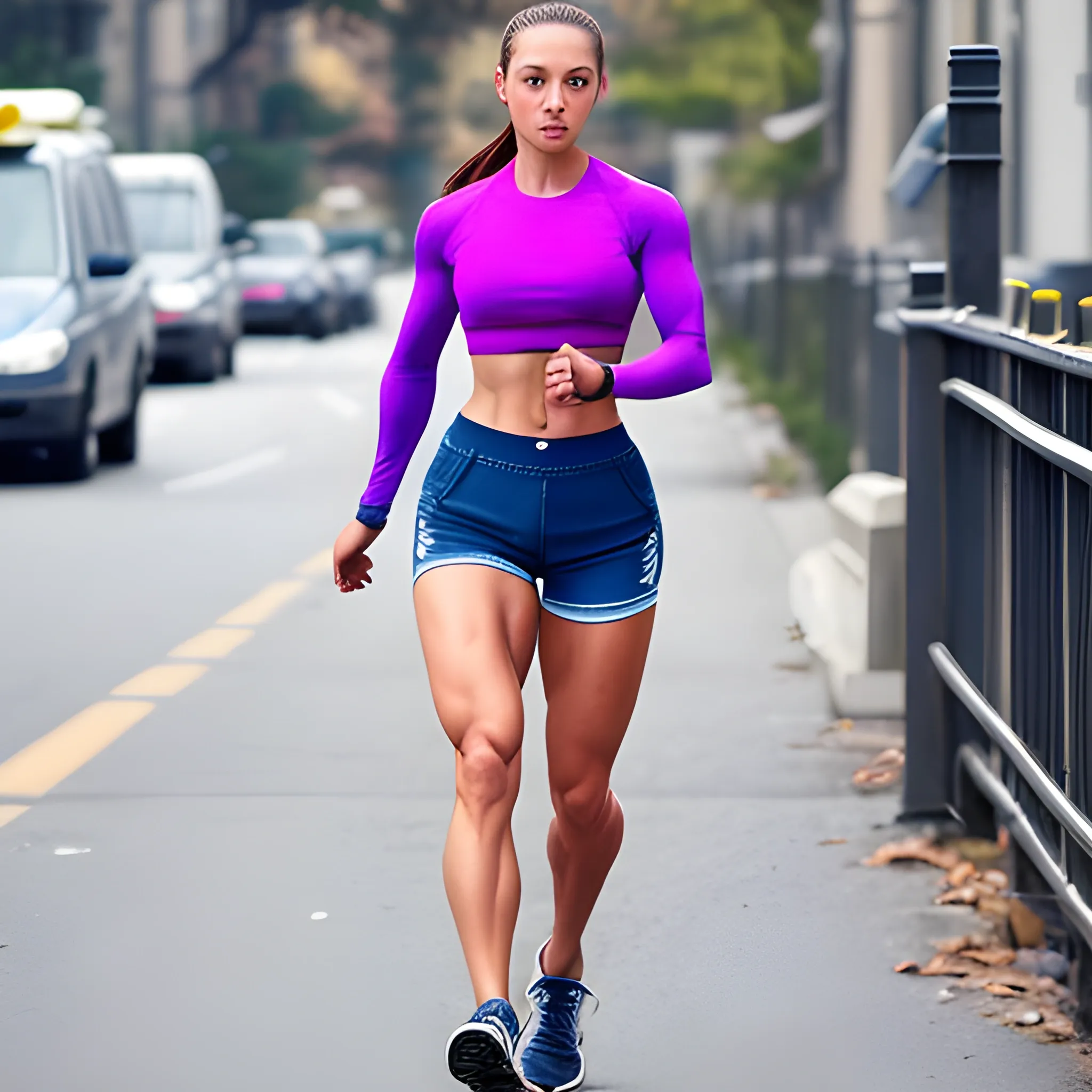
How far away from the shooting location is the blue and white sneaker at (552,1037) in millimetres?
4383

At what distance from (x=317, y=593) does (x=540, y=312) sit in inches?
265

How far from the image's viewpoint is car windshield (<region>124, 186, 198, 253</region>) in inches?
1025

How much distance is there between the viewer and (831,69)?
97.4ft

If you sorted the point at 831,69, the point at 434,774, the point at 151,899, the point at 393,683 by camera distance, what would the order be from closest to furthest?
the point at 151,899 → the point at 434,774 → the point at 393,683 → the point at 831,69

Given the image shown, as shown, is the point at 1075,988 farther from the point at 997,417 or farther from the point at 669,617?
the point at 669,617

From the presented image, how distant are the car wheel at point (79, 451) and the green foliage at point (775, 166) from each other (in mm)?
14030

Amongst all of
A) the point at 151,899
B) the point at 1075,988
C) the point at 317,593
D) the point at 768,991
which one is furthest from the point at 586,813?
the point at 317,593

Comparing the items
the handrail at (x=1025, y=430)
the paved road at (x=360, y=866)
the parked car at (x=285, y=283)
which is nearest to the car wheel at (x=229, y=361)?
the parked car at (x=285, y=283)

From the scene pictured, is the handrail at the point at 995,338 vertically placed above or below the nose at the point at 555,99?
below

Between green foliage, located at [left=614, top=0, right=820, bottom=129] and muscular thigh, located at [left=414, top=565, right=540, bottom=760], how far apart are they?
28.7 metres

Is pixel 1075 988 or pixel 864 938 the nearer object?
pixel 1075 988

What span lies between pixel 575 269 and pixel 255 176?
57518 millimetres

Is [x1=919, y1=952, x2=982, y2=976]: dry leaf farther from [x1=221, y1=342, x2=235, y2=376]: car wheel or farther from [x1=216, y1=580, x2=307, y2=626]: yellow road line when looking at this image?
[x1=221, y1=342, x2=235, y2=376]: car wheel

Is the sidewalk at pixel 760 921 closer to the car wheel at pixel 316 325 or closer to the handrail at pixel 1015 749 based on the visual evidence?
the handrail at pixel 1015 749
